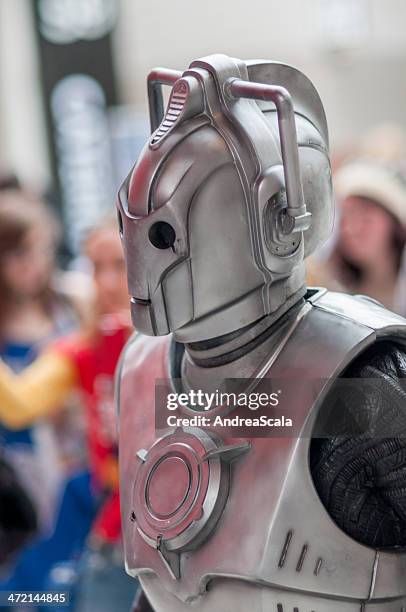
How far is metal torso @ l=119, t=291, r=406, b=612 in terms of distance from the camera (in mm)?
1186

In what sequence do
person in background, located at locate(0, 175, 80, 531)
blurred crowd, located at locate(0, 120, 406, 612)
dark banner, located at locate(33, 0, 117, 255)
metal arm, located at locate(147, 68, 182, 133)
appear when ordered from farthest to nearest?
1. dark banner, located at locate(33, 0, 117, 255)
2. person in background, located at locate(0, 175, 80, 531)
3. blurred crowd, located at locate(0, 120, 406, 612)
4. metal arm, located at locate(147, 68, 182, 133)

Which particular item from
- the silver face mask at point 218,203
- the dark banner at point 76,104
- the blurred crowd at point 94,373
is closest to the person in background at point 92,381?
the blurred crowd at point 94,373

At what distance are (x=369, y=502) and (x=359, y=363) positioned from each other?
141 mm

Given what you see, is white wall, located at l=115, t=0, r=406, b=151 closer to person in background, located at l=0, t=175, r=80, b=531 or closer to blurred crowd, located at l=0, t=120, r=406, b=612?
person in background, located at l=0, t=175, r=80, b=531

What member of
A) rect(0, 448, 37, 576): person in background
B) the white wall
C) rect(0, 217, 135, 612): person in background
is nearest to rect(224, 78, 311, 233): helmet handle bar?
rect(0, 217, 135, 612): person in background

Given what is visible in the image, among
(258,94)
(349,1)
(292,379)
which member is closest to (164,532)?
(292,379)

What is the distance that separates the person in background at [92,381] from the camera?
2.19 m

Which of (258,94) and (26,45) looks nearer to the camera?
(258,94)

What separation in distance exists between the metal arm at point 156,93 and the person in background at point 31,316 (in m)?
1.40

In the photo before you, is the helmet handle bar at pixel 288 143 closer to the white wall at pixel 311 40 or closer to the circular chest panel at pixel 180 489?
the circular chest panel at pixel 180 489

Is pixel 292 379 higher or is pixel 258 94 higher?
pixel 258 94

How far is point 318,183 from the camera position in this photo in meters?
1.25

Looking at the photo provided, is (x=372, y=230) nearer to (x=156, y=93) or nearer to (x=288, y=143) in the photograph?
(x=156, y=93)

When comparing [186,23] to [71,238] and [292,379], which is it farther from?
[292,379]
